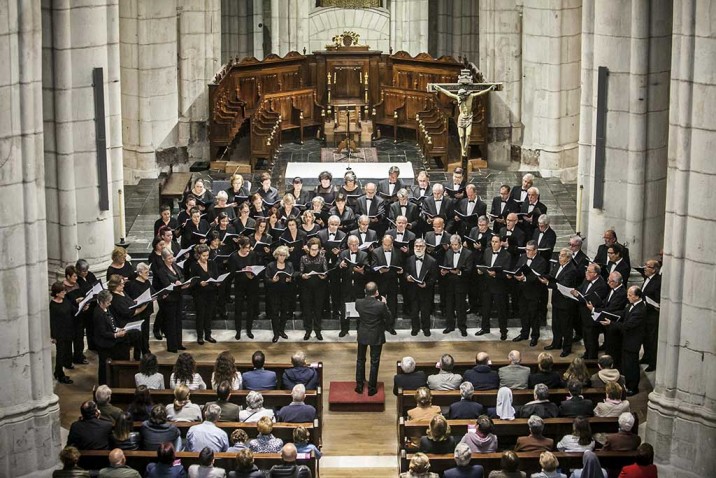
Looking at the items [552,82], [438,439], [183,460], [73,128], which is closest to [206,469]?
[183,460]

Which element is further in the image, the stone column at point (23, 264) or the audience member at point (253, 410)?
the stone column at point (23, 264)

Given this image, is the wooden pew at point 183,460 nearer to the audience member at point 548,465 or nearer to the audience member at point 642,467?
the audience member at point 548,465

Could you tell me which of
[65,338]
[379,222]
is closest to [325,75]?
[379,222]

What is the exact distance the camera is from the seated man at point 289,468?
14961mm

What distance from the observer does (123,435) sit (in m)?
15.9

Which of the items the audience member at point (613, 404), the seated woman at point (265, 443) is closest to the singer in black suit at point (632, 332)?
the audience member at point (613, 404)

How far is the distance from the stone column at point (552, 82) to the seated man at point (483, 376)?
12.1 m

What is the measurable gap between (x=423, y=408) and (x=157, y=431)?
2.93 m

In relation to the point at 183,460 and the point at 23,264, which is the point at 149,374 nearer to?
the point at 23,264

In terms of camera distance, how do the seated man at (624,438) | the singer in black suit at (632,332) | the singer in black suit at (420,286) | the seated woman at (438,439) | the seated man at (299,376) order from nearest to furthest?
the seated woman at (438,439) → the seated man at (624,438) → the seated man at (299,376) → the singer in black suit at (632,332) → the singer in black suit at (420,286)

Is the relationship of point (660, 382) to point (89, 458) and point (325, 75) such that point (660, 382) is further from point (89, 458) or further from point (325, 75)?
point (325, 75)

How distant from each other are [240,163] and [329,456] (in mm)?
12580

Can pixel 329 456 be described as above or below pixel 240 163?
below

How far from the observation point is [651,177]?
72.0 ft
